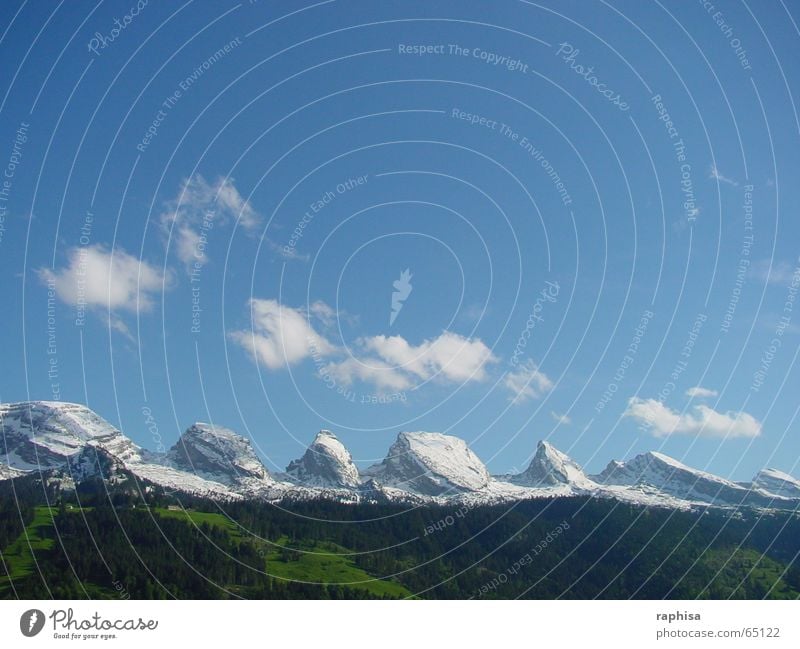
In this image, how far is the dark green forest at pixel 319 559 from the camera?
122625mm

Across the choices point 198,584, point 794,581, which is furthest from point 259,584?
point 794,581
